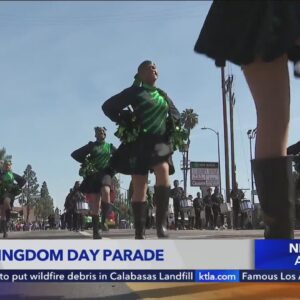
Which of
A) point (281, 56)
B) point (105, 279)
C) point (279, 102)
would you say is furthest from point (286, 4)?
point (105, 279)

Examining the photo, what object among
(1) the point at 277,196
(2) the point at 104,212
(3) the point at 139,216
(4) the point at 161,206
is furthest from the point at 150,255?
(2) the point at 104,212

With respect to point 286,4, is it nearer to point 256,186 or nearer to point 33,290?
point 256,186

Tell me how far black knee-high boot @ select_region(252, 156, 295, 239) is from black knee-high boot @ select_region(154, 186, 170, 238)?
149 centimetres

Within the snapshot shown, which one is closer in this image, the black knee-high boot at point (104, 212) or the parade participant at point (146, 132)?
the parade participant at point (146, 132)

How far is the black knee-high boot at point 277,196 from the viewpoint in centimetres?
191

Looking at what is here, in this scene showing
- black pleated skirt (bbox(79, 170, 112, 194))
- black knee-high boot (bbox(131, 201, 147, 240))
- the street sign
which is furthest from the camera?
the street sign

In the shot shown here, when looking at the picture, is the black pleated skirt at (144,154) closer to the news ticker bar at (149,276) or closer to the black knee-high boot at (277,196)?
the black knee-high boot at (277,196)

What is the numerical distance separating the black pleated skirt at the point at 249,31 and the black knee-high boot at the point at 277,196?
0.39 meters

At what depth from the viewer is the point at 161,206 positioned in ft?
11.9

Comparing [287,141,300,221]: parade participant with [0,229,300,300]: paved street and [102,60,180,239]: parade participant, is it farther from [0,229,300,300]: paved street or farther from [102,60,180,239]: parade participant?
[102,60,180,239]: parade participant

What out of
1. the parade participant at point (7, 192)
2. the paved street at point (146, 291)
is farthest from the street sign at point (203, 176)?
the paved street at point (146, 291)

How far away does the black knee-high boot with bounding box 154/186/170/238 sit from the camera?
3.48m

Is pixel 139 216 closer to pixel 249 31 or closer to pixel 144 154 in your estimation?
pixel 144 154

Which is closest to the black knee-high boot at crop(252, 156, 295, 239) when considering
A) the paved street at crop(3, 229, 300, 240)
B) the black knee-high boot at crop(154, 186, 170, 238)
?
the paved street at crop(3, 229, 300, 240)
